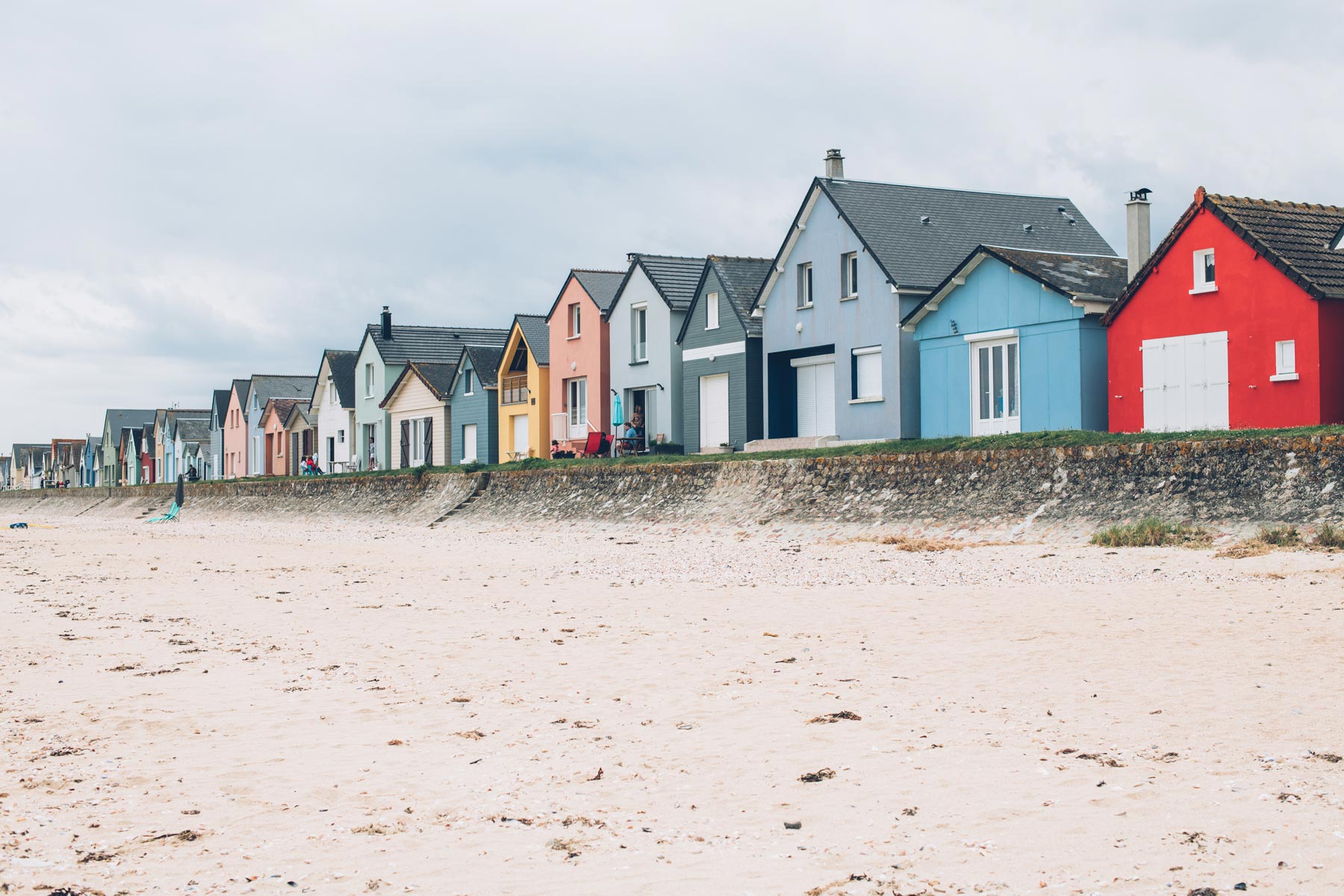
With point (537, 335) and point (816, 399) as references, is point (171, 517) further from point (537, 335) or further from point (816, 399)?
point (816, 399)

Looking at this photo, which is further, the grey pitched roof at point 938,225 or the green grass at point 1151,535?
the grey pitched roof at point 938,225

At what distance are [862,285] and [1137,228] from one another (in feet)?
20.9

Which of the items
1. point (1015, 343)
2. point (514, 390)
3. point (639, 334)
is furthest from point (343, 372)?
point (1015, 343)

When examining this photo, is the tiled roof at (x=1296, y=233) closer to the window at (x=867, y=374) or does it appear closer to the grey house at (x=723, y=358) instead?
the window at (x=867, y=374)

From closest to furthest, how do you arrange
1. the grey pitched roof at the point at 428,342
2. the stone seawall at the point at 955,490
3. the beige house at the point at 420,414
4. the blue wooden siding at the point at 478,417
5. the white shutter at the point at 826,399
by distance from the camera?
the stone seawall at the point at 955,490 < the white shutter at the point at 826,399 < the blue wooden siding at the point at 478,417 < the beige house at the point at 420,414 < the grey pitched roof at the point at 428,342

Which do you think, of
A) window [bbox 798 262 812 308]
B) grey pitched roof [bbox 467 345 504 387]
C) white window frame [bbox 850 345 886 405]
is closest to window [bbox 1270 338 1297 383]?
white window frame [bbox 850 345 886 405]

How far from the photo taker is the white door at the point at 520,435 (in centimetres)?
4662

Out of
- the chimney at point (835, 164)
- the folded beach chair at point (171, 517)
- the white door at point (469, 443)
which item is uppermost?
the chimney at point (835, 164)

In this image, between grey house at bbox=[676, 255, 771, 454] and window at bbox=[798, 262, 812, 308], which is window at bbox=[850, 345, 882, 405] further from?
grey house at bbox=[676, 255, 771, 454]

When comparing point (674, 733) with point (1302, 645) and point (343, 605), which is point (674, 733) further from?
point (343, 605)

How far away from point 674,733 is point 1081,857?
9.50 ft

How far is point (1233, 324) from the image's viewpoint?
2256cm

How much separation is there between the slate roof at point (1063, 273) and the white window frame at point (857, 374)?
1.72m

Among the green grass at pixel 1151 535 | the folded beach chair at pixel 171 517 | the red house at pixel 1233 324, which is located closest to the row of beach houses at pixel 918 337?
the red house at pixel 1233 324
